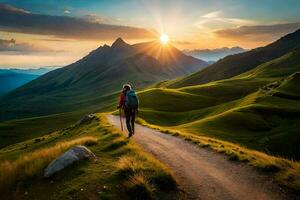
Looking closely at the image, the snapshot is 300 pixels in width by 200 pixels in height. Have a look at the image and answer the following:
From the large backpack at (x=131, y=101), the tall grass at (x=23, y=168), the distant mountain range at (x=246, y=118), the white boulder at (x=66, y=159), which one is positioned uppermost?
the large backpack at (x=131, y=101)

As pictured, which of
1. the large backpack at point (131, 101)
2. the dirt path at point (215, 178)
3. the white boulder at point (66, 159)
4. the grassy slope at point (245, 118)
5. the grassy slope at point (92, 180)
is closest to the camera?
the grassy slope at point (92, 180)

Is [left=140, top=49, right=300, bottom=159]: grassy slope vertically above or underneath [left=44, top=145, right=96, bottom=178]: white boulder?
underneath

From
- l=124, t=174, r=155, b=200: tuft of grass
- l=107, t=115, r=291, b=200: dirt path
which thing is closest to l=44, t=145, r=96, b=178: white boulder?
l=124, t=174, r=155, b=200: tuft of grass

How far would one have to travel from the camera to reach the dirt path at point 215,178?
13.9m

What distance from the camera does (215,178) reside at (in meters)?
16.2

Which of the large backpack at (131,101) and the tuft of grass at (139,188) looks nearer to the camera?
the tuft of grass at (139,188)

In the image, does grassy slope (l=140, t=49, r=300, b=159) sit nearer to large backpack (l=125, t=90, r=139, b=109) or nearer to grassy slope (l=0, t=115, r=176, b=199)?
large backpack (l=125, t=90, r=139, b=109)

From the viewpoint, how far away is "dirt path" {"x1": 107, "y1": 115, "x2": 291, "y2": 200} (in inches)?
546

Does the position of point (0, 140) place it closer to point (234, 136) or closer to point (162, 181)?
point (234, 136)

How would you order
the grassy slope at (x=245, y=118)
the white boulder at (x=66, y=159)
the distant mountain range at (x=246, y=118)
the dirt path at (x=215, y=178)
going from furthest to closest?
1. the grassy slope at (x=245, y=118)
2. the distant mountain range at (x=246, y=118)
3. the white boulder at (x=66, y=159)
4. the dirt path at (x=215, y=178)

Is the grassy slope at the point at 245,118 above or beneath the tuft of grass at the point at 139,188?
beneath

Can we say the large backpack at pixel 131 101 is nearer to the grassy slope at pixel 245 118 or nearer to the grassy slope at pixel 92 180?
the grassy slope at pixel 92 180

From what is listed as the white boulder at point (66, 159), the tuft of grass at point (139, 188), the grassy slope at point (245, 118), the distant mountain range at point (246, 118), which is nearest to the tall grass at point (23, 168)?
the white boulder at point (66, 159)

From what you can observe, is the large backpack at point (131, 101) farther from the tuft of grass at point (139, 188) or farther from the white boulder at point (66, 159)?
the tuft of grass at point (139, 188)
